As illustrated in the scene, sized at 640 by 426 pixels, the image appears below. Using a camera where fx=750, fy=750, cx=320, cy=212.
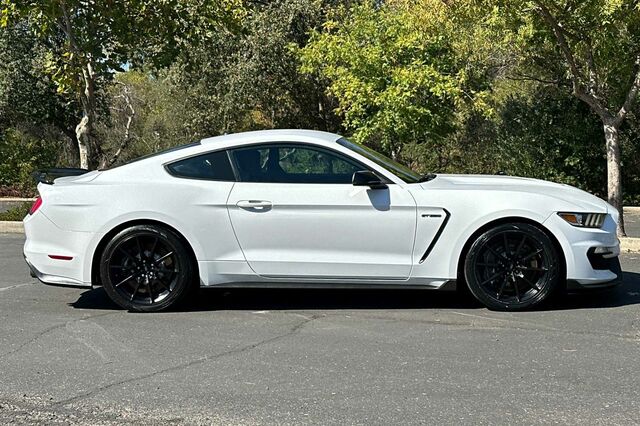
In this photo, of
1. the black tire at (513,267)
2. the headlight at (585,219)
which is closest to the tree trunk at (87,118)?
the black tire at (513,267)

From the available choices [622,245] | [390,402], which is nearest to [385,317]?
[390,402]

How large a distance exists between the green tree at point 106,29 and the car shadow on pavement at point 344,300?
6.36 metres

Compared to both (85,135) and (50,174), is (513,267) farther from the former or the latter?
(85,135)

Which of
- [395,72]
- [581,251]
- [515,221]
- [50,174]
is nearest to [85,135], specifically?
[395,72]

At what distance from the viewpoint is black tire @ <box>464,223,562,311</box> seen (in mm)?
6016

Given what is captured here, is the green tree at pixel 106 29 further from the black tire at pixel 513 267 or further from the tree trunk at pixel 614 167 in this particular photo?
the black tire at pixel 513 267

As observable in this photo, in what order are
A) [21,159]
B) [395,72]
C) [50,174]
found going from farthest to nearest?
1. [21,159]
2. [395,72]
3. [50,174]

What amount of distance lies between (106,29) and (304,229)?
8.42 meters

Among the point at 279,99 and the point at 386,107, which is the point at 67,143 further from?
the point at 386,107

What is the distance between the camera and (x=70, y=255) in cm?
630

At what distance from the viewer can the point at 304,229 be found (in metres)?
6.12

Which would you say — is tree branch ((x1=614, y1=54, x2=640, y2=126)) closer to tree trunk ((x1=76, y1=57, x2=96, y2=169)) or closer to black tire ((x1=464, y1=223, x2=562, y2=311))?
black tire ((x1=464, y1=223, x2=562, y2=311))

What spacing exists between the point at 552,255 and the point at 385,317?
56.1 inches

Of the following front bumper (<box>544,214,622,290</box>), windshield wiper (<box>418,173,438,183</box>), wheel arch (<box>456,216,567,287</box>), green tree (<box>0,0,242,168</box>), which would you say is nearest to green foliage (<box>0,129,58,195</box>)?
green tree (<box>0,0,242,168</box>)
